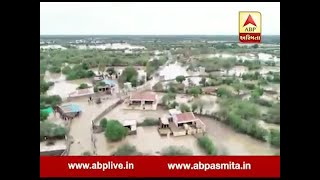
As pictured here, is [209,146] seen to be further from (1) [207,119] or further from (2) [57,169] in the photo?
(2) [57,169]

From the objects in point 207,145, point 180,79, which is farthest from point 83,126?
point 207,145

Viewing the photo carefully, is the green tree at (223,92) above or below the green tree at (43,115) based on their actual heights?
above

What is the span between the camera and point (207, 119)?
12.9 feet

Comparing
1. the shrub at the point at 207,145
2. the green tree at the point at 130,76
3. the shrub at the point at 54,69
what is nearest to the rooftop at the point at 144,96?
the green tree at the point at 130,76

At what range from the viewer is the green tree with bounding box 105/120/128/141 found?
3.83m

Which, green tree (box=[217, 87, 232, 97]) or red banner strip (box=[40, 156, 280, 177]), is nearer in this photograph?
red banner strip (box=[40, 156, 280, 177])

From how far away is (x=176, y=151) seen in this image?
3.82 m

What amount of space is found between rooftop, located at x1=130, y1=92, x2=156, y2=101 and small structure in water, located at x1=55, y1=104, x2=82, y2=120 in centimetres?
50

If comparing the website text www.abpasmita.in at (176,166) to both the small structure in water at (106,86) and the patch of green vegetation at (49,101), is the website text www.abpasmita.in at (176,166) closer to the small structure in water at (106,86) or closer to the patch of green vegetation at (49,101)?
the patch of green vegetation at (49,101)

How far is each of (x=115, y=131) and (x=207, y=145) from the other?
0.78 metres

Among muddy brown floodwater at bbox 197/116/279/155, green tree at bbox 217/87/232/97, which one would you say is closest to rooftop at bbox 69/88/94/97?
muddy brown floodwater at bbox 197/116/279/155

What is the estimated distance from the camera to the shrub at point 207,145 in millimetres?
3824

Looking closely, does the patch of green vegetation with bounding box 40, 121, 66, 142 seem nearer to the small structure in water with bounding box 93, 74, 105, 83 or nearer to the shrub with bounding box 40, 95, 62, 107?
the shrub with bounding box 40, 95, 62, 107

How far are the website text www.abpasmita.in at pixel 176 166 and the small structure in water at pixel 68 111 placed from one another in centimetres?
41
